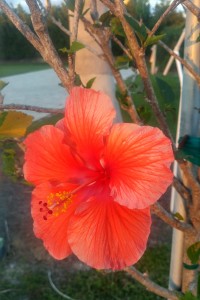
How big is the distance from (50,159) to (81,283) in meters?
1.80

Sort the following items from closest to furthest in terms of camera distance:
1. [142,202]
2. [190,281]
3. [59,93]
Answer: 1. [142,202]
2. [190,281]
3. [59,93]

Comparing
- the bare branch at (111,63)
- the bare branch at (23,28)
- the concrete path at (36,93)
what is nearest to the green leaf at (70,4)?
the bare branch at (111,63)

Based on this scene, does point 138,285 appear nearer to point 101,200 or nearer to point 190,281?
point 190,281

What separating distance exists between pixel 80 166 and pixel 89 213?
0.06 meters

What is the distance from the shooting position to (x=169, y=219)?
870mm

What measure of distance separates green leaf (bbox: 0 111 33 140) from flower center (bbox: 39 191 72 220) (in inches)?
5.0

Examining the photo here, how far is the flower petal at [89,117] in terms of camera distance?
1.83ft

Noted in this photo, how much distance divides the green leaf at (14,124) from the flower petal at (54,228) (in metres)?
0.11

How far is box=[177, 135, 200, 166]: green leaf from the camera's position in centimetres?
72

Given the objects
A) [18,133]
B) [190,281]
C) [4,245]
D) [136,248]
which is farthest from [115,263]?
[4,245]

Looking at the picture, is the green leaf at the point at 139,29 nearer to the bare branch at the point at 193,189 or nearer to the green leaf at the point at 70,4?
the green leaf at the point at 70,4

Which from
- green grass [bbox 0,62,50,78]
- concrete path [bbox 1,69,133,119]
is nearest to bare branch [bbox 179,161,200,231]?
concrete path [bbox 1,69,133,119]

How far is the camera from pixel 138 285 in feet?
7.32

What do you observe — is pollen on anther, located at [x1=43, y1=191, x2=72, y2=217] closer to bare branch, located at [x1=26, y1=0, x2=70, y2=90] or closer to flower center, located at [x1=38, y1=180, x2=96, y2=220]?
flower center, located at [x1=38, y1=180, x2=96, y2=220]
